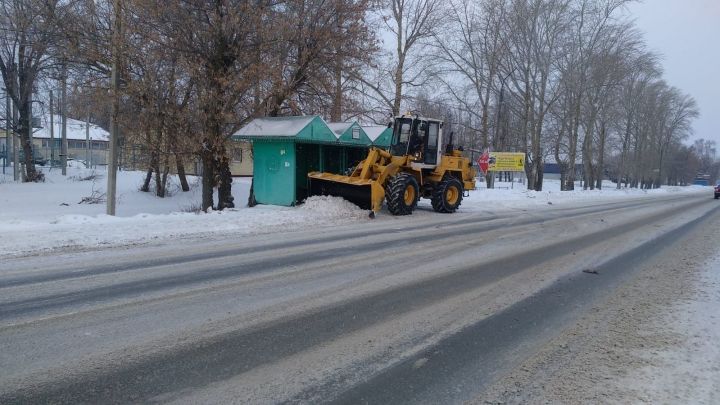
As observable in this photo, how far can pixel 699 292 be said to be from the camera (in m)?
7.22

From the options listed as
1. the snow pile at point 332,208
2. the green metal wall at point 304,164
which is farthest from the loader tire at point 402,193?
the green metal wall at point 304,164

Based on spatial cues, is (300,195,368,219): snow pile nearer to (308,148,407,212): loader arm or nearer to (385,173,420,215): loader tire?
(308,148,407,212): loader arm

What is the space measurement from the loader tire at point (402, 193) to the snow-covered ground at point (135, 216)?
48 centimetres

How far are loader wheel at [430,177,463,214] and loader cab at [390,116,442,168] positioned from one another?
1.12 m

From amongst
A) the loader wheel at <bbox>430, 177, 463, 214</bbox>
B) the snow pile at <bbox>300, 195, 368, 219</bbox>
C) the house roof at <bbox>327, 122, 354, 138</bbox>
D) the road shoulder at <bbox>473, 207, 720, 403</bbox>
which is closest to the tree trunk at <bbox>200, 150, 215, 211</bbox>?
the snow pile at <bbox>300, 195, 368, 219</bbox>

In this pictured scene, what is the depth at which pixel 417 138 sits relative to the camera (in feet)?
56.3

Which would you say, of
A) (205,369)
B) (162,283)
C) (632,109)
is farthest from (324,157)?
(632,109)

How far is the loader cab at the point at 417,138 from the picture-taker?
17.1 meters

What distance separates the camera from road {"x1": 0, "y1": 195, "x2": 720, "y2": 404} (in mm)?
3900

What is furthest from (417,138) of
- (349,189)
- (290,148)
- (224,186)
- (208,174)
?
(208,174)


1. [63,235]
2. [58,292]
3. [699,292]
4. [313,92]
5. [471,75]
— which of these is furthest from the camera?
[471,75]

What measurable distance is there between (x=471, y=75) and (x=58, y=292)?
32.6 m

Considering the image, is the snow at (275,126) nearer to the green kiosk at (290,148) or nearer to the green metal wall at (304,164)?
the green kiosk at (290,148)

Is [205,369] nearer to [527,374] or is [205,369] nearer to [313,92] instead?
[527,374]
